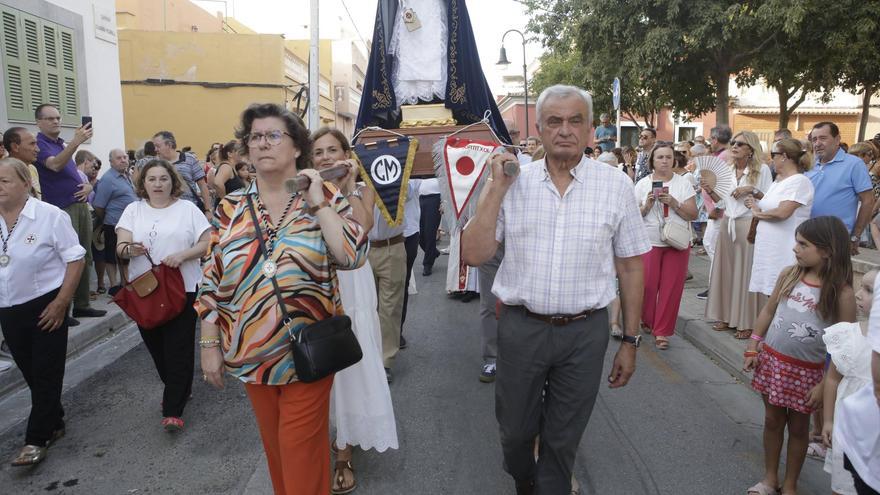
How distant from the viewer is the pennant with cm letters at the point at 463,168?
4086mm

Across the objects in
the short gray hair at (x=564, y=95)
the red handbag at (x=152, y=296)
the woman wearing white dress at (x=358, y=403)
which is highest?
the short gray hair at (x=564, y=95)

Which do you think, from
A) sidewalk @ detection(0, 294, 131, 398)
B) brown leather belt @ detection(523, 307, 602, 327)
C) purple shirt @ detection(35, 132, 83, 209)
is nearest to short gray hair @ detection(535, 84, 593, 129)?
brown leather belt @ detection(523, 307, 602, 327)

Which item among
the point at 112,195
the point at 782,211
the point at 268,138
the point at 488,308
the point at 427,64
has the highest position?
the point at 427,64

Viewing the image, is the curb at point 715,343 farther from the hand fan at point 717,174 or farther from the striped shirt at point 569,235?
the striped shirt at point 569,235

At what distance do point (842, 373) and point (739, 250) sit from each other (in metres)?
3.89

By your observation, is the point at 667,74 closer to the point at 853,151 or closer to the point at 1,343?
the point at 853,151

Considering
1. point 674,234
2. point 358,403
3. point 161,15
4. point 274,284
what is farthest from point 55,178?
point 161,15

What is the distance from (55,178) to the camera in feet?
23.2

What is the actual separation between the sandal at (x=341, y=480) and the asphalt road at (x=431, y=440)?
0.09 metres

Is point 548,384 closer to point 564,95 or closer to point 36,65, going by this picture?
point 564,95

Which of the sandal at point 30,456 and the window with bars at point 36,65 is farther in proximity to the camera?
the window with bars at point 36,65

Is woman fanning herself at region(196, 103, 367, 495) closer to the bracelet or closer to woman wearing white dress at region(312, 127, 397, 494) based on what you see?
the bracelet

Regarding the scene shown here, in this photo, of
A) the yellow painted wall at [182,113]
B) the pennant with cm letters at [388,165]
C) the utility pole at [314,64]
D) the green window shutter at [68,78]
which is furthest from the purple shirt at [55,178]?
the yellow painted wall at [182,113]

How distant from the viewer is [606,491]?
3.46m
